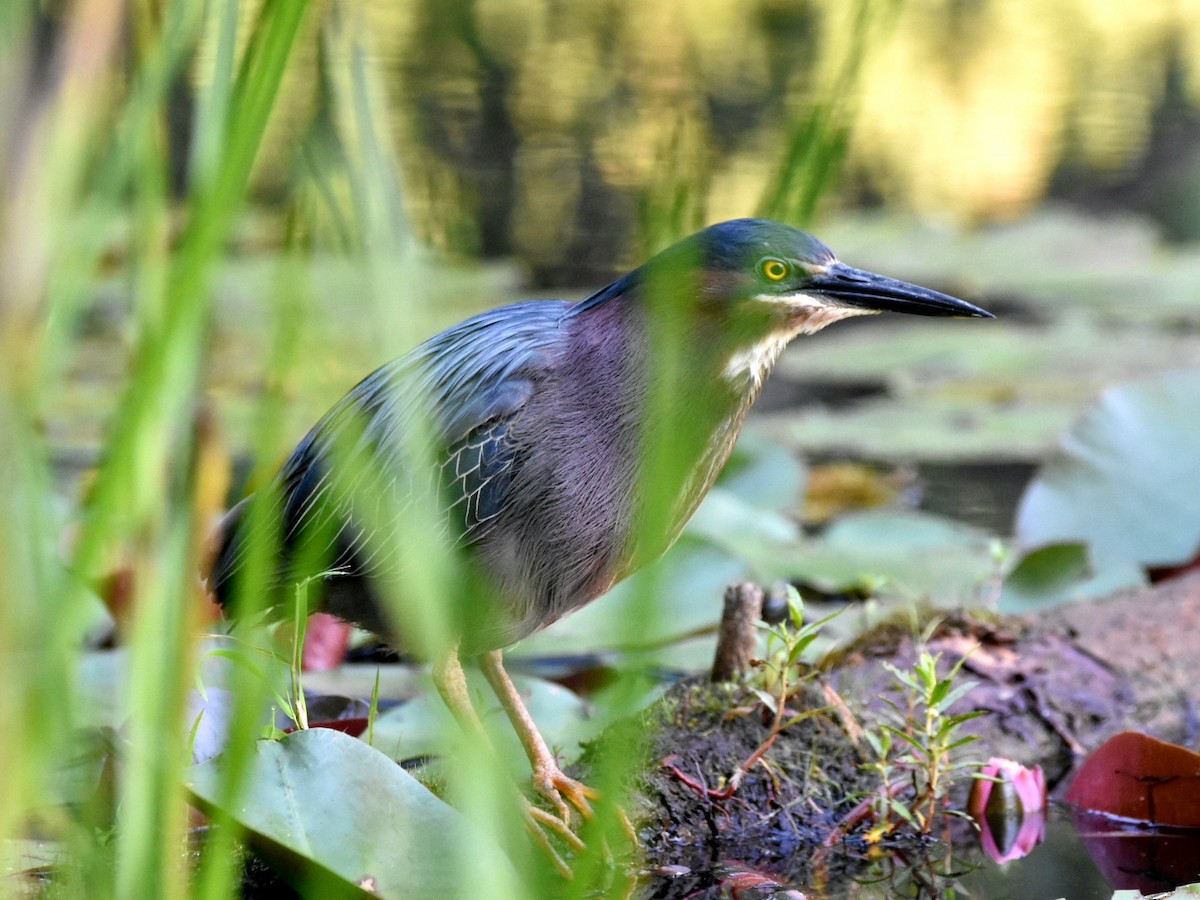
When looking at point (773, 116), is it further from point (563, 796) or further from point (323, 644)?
point (563, 796)

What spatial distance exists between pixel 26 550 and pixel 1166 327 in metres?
6.46

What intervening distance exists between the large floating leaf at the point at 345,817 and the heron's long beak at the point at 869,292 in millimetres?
1097

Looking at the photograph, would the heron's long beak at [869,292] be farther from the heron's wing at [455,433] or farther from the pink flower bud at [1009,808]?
the pink flower bud at [1009,808]

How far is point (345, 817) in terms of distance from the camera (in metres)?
1.85

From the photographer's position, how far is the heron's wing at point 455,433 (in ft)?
8.55

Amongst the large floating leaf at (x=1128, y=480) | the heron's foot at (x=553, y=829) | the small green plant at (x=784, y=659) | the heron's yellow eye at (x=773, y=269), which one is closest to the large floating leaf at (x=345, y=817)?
the heron's foot at (x=553, y=829)

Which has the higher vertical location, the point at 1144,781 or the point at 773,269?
the point at 773,269

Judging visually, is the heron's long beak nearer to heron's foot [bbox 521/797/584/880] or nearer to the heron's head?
the heron's head

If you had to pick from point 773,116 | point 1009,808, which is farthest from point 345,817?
point 773,116

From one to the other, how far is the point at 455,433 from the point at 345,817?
0.94 metres

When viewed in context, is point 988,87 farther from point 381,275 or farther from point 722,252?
point 381,275

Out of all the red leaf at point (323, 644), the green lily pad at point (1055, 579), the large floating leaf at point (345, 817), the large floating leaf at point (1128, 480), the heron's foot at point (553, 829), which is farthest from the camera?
the large floating leaf at point (1128, 480)

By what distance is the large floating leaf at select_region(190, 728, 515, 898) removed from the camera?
5.93ft

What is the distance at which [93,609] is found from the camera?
3.46 metres
